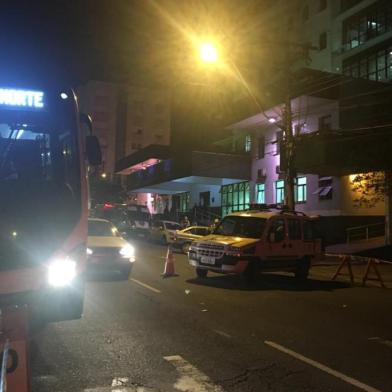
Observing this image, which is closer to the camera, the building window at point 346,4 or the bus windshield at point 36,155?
the bus windshield at point 36,155

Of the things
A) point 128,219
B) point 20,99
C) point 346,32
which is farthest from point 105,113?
point 20,99

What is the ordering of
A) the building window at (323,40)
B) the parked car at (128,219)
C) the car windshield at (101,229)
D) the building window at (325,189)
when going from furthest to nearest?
the building window at (323,40) → the parked car at (128,219) → the building window at (325,189) → the car windshield at (101,229)

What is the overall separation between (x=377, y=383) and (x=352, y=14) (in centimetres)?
4160

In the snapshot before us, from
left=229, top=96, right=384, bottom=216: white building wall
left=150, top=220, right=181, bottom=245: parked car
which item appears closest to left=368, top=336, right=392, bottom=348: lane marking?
left=150, top=220, right=181, bottom=245: parked car

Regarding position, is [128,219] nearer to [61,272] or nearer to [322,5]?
[322,5]

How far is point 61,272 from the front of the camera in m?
6.69

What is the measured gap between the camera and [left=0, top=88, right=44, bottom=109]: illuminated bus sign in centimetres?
714

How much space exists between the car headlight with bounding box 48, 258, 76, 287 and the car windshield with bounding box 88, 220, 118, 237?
8110 mm

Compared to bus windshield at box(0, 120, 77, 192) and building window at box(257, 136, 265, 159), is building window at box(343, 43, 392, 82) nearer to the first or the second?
building window at box(257, 136, 265, 159)

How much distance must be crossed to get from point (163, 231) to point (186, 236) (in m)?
5.07

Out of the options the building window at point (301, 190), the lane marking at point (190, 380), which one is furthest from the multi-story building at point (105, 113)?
the lane marking at point (190, 380)

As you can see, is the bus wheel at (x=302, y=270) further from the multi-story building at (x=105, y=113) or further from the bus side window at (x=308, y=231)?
the multi-story building at (x=105, y=113)

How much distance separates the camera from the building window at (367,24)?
130ft

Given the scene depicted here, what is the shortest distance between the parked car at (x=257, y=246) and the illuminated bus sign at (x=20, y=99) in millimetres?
7689
